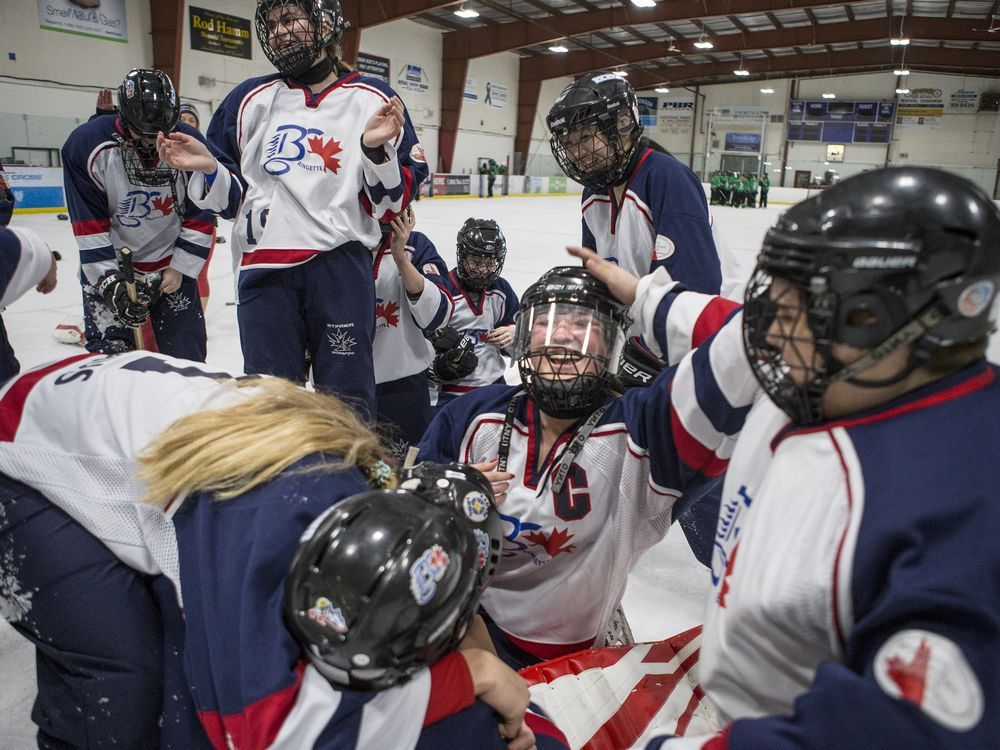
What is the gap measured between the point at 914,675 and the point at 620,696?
1075 mm

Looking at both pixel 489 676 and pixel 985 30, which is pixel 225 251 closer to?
pixel 489 676

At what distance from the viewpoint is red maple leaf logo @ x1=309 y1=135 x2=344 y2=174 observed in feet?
7.76

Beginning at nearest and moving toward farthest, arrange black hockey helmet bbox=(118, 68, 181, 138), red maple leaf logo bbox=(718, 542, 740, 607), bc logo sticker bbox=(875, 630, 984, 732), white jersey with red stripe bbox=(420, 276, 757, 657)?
bc logo sticker bbox=(875, 630, 984, 732)
red maple leaf logo bbox=(718, 542, 740, 607)
white jersey with red stripe bbox=(420, 276, 757, 657)
black hockey helmet bbox=(118, 68, 181, 138)

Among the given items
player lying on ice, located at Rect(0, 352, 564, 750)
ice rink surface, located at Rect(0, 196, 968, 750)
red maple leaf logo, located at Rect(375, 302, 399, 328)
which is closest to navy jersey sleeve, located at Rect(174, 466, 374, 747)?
player lying on ice, located at Rect(0, 352, 564, 750)

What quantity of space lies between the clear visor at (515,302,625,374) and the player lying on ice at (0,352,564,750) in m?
0.49

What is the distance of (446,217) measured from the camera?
13336mm

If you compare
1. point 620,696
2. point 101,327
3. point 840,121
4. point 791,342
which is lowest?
point 620,696

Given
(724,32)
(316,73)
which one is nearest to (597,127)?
(316,73)

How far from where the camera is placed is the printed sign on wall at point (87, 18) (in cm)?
1275

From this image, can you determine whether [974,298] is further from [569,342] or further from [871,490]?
[569,342]

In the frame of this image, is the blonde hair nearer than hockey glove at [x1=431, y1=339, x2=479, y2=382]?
Yes

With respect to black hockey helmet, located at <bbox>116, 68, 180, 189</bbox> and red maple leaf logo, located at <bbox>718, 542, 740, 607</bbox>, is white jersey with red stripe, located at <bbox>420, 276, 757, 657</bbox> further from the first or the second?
black hockey helmet, located at <bbox>116, 68, 180, 189</bbox>

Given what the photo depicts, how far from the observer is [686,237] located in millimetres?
1978

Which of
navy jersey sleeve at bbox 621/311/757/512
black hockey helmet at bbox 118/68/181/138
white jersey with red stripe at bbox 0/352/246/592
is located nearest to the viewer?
white jersey with red stripe at bbox 0/352/246/592
